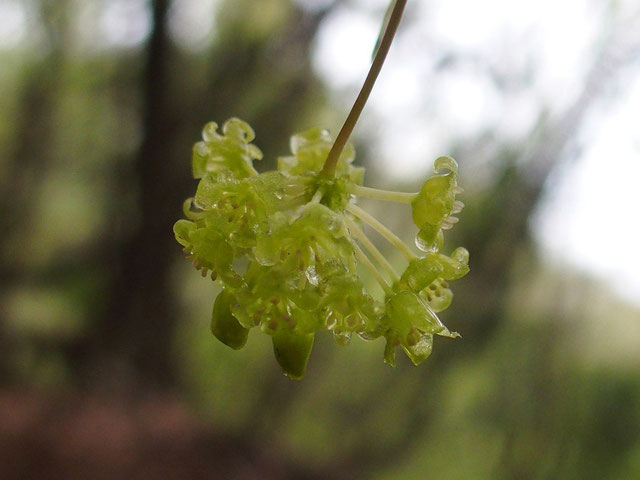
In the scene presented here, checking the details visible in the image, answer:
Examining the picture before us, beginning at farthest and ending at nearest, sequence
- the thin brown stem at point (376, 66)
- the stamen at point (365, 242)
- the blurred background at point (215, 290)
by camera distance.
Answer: the blurred background at point (215, 290), the stamen at point (365, 242), the thin brown stem at point (376, 66)

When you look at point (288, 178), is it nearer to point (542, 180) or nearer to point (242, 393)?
point (542, 180)

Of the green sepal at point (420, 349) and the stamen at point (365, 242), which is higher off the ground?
the stamen at point (365, 242)

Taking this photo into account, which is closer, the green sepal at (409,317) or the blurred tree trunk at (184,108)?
→ the green sepal at (409,317)

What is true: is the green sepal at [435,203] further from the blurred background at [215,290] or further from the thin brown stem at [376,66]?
the blurred background at [215,290]

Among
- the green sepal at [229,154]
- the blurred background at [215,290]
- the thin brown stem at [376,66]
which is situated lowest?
the blurred background at [215,290]

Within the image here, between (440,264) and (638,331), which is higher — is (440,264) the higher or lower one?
the higher one

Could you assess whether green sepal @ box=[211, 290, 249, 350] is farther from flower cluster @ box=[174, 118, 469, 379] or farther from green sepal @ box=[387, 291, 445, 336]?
green sepal @ box=[387, 291, 445, 336]

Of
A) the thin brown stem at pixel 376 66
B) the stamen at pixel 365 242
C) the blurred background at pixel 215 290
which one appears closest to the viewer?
the thin brown stem at pixel 376 66

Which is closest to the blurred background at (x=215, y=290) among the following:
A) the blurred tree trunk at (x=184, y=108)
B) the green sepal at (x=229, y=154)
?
the blurred tree trunk at (x=184, y=108)

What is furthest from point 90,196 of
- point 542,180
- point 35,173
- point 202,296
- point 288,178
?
point 288,178
